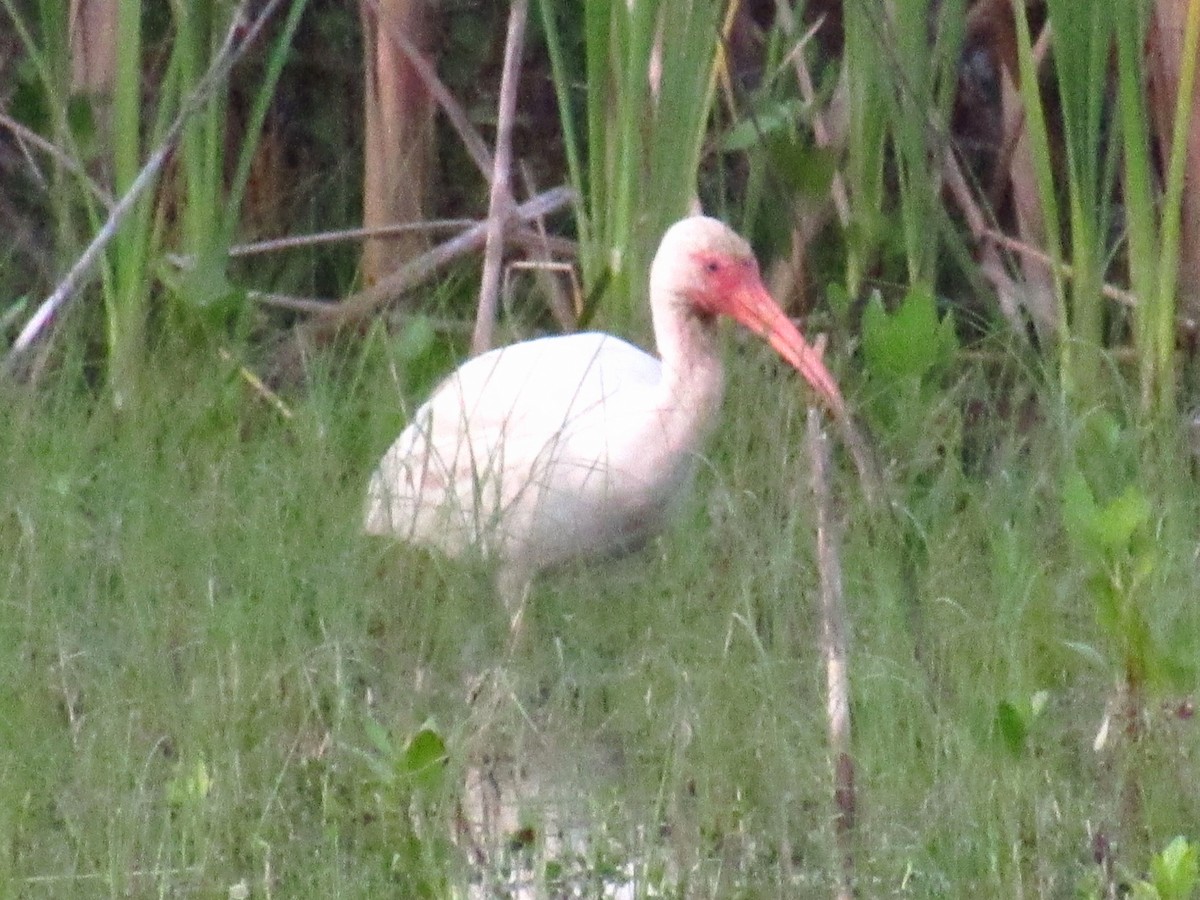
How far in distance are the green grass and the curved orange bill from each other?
0.12 meters

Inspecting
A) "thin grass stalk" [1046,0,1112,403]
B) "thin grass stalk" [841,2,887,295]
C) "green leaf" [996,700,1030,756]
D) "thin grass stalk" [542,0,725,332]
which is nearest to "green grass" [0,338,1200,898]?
"green leaf" [996,700,1030,756]

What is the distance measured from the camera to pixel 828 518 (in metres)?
3.03

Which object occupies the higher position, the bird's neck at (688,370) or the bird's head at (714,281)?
the bird's head at (714,281)

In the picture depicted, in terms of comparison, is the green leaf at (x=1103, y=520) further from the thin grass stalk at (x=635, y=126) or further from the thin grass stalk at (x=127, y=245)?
the thin grass stalk at (x=127, y=245)

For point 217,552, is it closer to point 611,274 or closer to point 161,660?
point 161,660

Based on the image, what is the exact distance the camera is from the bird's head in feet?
15.7

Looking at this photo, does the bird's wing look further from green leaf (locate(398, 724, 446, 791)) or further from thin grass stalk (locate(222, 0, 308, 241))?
green leaf (locate(398, 724, 446, 791))

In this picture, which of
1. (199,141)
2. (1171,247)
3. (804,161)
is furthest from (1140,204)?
(199,141)

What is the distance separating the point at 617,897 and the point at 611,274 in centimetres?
223

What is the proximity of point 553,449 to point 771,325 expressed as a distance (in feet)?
2.18

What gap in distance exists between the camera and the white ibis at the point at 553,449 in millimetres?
4316

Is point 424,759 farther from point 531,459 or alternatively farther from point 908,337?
point 908,337

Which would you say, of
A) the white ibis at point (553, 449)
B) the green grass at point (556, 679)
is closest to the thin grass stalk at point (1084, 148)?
Answer: the green grass at point (556, 679)

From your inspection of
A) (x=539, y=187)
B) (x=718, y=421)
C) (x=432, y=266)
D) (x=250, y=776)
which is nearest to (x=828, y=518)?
(x=250, y=776)
